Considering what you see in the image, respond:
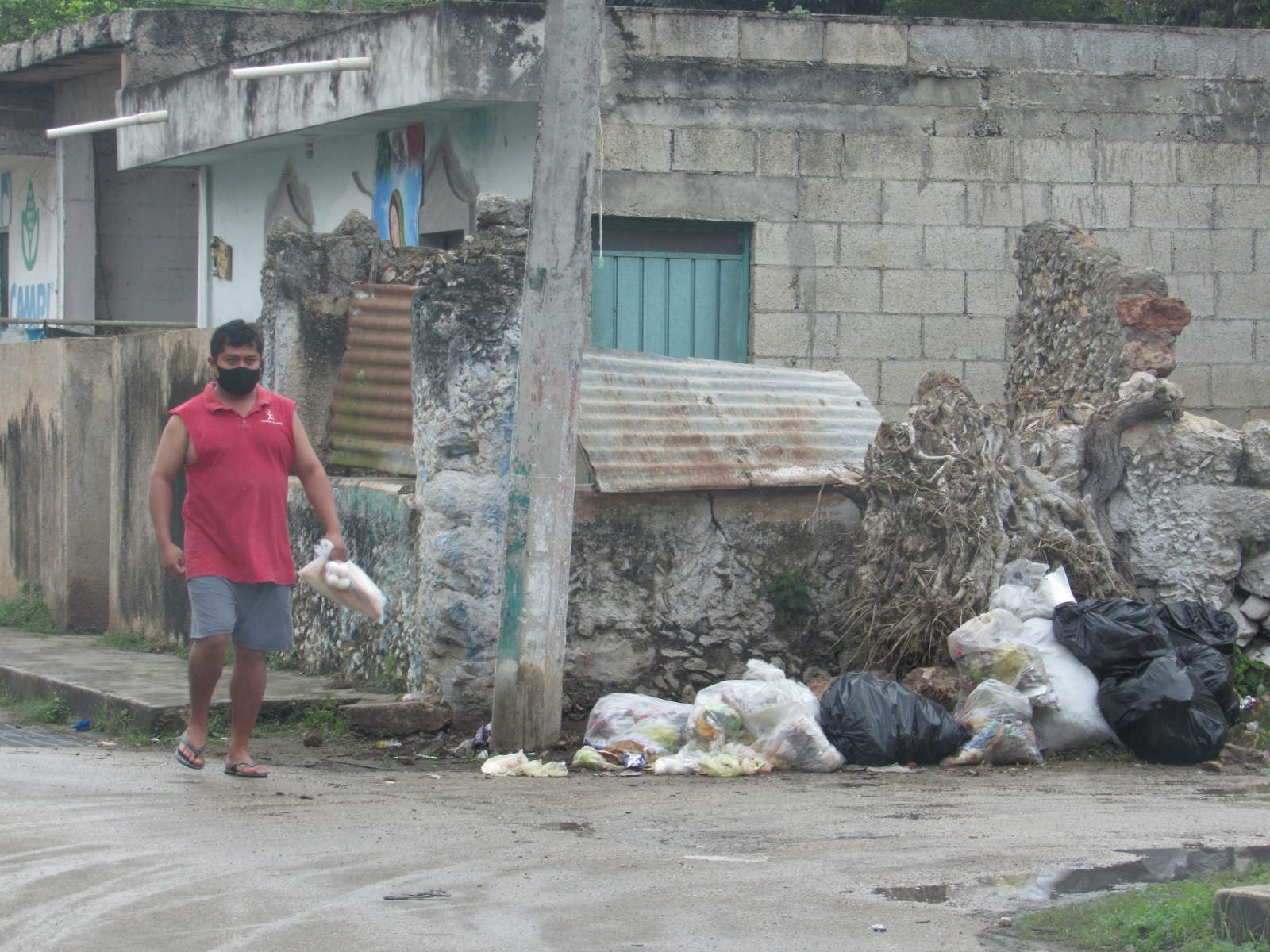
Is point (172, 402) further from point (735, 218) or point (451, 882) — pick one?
point (451, 882)

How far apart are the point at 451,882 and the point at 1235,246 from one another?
8.84m

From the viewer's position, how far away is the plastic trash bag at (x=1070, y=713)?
6.52 meters

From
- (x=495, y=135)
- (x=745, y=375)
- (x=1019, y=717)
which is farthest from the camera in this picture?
(x=495, y=135)

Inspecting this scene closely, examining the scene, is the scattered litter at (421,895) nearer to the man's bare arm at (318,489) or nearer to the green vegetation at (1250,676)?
the man's bare arm at (318,489)

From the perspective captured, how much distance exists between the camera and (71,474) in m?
9.80

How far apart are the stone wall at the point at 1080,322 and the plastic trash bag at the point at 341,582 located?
169 inches

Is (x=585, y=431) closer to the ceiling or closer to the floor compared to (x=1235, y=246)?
closer to the floor

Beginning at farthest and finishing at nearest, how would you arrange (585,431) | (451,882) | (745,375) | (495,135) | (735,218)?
(495,135) → (735,218) → (745,375) → (585,431) → (451,882)

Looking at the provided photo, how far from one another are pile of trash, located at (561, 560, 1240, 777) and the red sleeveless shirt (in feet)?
5.40

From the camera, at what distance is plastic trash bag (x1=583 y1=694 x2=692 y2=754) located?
20.9 feet

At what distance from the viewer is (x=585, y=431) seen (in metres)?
7.03

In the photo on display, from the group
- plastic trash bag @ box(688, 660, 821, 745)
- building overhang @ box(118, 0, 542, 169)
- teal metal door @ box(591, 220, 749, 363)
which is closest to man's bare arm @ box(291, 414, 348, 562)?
plastic trash bag @ box(688, 660, 821, 745)

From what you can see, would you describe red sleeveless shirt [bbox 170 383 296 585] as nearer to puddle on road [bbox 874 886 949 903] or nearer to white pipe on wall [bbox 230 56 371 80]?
puddle on road [bbox 874 886 949 903]

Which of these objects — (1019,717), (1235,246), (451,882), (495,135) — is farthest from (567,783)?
(1235,246)
